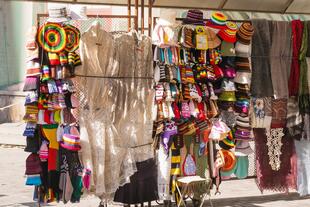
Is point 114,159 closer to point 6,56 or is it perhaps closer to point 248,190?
point 248,190

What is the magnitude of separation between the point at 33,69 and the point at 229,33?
2.64 metres

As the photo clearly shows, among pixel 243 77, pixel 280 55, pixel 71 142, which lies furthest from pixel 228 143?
pixel 71 142

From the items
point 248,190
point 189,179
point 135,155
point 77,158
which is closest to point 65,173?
point 77,158

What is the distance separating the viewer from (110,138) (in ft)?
25.6

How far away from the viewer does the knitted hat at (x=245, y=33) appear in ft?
27.7

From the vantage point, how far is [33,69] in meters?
7.44

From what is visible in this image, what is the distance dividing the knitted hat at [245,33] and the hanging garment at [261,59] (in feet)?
0.81

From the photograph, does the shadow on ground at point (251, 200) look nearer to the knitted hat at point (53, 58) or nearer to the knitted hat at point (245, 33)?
the knitted hat at point (245, 33)

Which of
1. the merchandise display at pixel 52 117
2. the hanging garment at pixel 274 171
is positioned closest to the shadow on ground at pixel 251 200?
the hanging garment at pixel 274 171

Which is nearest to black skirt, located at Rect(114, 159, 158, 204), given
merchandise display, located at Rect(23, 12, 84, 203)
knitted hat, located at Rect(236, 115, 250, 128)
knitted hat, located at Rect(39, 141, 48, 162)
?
merchandise display, located at Rect(23, 12, 84, 203)

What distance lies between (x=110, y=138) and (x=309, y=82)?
3.03 meters

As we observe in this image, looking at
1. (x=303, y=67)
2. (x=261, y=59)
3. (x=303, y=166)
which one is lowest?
(x=303, y=166)

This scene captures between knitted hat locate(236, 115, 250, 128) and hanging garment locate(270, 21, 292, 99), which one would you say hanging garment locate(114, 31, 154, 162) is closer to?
knitted hat locate(236, 115, 250, 128)

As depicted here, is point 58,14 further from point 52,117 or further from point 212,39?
point 212,39
